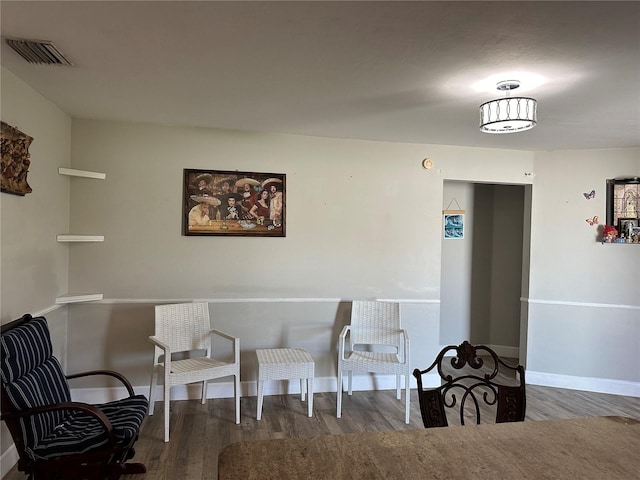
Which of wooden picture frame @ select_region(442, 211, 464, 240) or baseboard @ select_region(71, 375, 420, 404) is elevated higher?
wooden picture frame @ select_region(442, 211, 464, 240)

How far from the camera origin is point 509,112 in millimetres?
2379

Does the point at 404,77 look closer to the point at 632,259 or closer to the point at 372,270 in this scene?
the point at 372,270

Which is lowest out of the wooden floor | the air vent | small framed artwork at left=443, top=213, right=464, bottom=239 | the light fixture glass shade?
the wooden floor

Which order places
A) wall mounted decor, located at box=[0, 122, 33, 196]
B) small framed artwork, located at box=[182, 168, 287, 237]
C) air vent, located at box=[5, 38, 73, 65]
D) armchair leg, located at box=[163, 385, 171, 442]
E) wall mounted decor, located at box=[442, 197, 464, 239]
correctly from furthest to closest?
wall mounted decor, located at box=[442, 197, 464, 239] < small framed artwork, located at box=[182, 168, 287, 237] < armchair leg, located at box=[163, 385, 171, 442] < wall mounted decor, located at box=[0, 122, 33, 196] < air vent, located at box=[5, 38, 73, 65]

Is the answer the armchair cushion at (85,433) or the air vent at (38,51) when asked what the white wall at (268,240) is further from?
the air vent at (38,51)

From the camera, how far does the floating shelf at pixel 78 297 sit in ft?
10.5

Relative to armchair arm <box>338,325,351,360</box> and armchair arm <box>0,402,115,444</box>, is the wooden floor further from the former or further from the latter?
armchair arm <box>0,402,115,444</box>

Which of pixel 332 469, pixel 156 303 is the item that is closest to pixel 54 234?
pixel 156 303

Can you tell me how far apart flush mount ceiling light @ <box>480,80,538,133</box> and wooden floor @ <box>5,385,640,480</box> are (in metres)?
2.25

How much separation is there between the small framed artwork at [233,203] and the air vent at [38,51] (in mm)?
1469

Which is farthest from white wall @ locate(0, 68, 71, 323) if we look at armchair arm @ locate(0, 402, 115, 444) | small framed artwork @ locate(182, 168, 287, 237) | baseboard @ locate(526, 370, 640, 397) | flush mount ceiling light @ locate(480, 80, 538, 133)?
baseboard @ locate(526, 370, 640, 397)

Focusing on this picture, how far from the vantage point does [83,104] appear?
10.1ft

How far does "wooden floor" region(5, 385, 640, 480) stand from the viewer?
2688 mm

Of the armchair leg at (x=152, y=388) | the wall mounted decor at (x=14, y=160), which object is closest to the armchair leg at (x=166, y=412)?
the armchair leg at (x=152, y=388)
